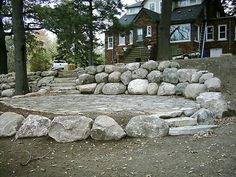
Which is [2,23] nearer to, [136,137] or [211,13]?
[136,137]

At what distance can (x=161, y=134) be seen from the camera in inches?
202

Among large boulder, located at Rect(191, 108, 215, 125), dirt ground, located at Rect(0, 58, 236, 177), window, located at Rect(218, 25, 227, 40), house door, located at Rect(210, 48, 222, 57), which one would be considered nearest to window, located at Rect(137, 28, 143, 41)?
house door, located at Rect(210, 48, 222, 57)

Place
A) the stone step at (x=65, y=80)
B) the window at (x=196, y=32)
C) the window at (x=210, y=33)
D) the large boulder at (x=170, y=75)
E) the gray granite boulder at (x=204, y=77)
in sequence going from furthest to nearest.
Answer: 1. the window at (x=210, y=33)
2. the window at (x=196, y=32)
3. the stone step at (x=65, y=80)
4. the large boulder at (x=170, y=75)
5. the gray granite boulder at (x=204, y=77)

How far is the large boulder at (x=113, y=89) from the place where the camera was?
984 cm

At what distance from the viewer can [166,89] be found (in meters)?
9.05

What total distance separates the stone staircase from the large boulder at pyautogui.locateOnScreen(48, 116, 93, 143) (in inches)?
821

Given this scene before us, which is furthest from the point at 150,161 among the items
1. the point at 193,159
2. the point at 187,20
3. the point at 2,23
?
the point at 187,20

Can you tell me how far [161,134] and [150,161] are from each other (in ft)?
3.41

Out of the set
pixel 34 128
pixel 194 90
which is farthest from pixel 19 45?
pixel 34 128

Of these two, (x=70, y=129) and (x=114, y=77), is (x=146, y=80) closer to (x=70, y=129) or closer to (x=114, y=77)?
(x=114, y=77)

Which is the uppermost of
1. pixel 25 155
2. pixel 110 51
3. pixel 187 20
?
pixel 187 20

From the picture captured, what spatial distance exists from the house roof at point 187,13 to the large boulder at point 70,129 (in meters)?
24.4

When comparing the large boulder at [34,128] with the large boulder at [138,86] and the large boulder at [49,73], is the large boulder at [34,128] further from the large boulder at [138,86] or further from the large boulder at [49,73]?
the large boulder at [49,73]

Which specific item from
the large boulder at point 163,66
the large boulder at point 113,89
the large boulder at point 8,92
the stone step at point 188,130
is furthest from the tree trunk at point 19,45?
the stone step at point 188,130
